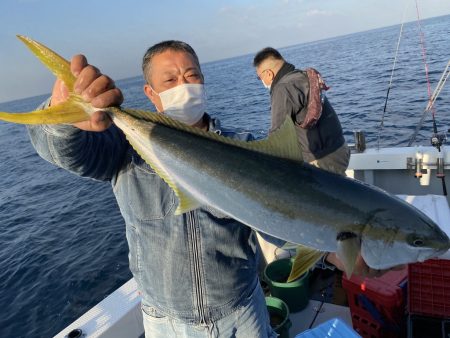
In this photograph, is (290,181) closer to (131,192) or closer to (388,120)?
(131,192)

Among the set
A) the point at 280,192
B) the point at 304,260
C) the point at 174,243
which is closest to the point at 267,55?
the point at 174,243

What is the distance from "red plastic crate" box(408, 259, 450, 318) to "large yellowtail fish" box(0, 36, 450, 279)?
2463 millimetres

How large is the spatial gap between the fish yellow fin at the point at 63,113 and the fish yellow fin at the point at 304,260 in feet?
4.21

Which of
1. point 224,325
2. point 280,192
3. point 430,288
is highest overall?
point 280,192

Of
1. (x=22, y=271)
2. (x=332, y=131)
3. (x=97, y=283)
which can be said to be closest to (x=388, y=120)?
(x=332, y=131)

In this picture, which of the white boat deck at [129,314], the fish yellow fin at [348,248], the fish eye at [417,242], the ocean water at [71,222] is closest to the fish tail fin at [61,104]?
the fish yellow fin at [348,248]

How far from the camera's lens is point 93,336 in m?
3.70

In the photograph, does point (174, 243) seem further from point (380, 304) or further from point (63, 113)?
point (380, 304)

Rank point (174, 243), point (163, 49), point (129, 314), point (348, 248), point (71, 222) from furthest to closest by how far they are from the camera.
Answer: point (71, 222)
point (129, 314)
point (163, 49)
point (174, 243)
point (348, 248)

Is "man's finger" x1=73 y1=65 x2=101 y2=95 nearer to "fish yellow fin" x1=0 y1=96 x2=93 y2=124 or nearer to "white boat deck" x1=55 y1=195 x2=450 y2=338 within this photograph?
"fish yellow fin" x1=0 y1=96 x2=93 y2=124

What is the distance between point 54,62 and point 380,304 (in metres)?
4.07

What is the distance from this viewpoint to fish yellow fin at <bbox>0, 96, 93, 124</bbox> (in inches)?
65.3

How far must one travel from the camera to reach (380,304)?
407 cm

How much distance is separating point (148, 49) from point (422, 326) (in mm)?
3924
